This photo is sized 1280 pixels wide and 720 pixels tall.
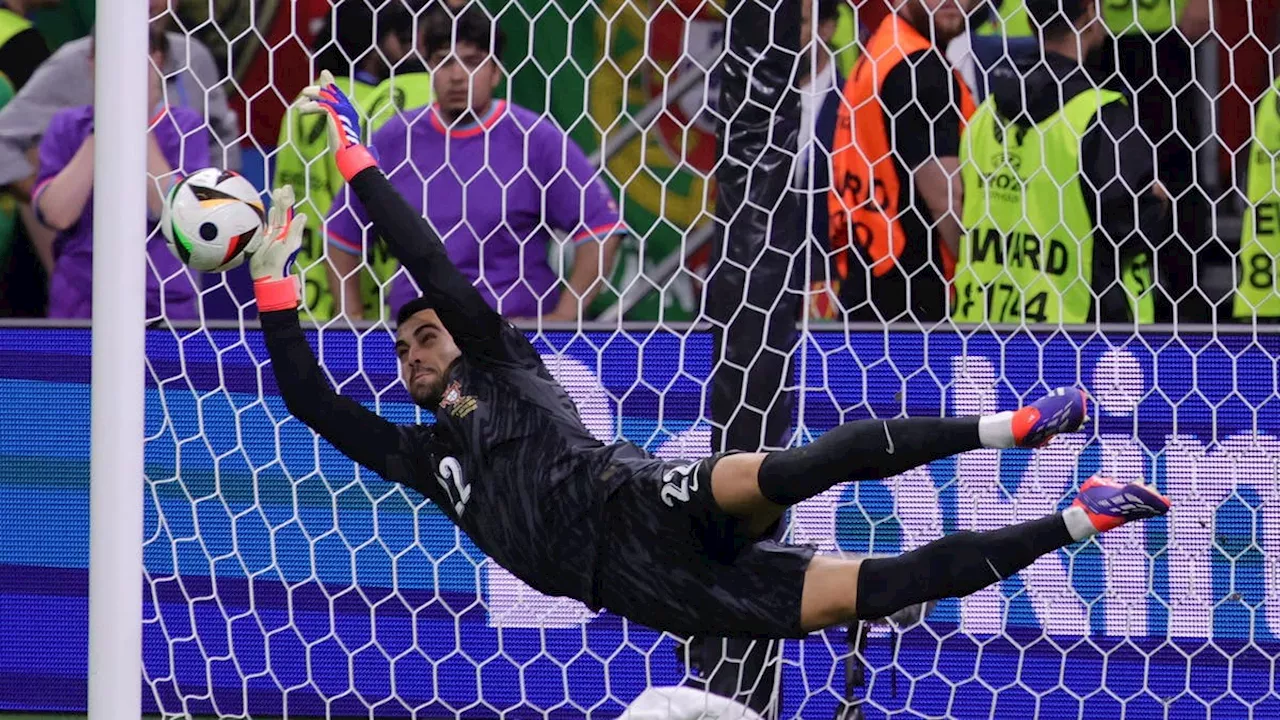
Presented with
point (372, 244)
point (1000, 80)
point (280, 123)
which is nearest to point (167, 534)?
point (372, 244)

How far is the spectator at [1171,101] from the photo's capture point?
195 inches

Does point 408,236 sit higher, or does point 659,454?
point 408,236

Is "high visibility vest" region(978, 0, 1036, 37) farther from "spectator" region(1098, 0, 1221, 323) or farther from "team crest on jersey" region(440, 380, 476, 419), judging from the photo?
"team crest on jersey" region(440, 380, 476, 419)

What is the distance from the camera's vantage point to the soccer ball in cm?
366

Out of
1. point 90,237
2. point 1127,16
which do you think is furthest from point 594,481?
point 1127,16

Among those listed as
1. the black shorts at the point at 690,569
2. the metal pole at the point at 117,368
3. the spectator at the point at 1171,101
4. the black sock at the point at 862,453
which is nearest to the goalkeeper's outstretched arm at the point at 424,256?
the black shorts at the point at 690,569

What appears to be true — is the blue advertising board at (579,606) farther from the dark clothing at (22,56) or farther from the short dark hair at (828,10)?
the short dark hair at (828,10)

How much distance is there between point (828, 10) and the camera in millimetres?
5246

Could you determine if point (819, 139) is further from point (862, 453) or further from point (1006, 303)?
point (862, 453)

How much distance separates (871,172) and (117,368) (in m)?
2.22

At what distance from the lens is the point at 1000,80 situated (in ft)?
16.2

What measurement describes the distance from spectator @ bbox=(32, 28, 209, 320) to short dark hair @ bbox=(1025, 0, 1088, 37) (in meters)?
2.28

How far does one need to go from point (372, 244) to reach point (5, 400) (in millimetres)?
1071

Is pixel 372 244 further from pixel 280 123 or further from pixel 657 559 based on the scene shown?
pixel 657 559
